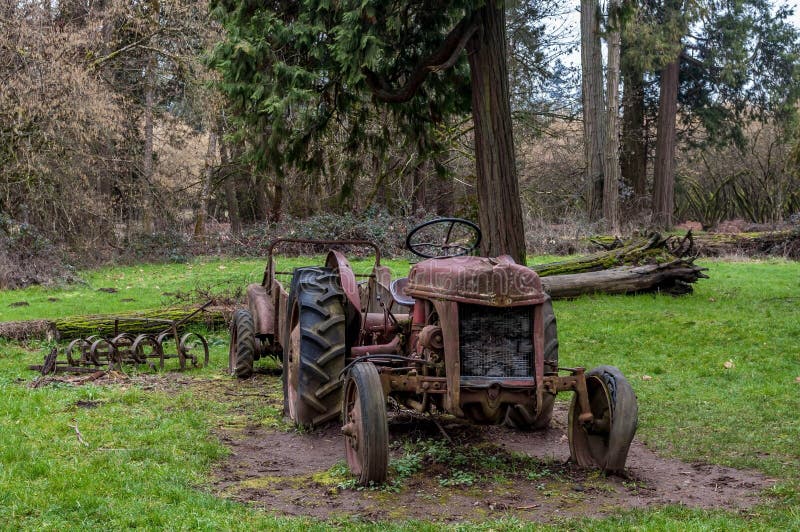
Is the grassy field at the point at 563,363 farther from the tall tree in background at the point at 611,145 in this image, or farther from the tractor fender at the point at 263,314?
the tall tree in background at the point at 611,145

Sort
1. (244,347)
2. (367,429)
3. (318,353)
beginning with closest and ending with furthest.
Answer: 1. (367,429)
2. (318,353)
3. (244,347)

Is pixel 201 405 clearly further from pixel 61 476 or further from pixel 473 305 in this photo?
pixel 473 305

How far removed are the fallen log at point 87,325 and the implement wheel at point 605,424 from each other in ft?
21.8

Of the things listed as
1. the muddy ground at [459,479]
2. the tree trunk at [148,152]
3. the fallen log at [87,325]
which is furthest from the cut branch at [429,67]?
the tree trunk at [148,152]

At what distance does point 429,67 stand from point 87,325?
574 cm

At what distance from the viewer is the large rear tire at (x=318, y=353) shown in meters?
6.73

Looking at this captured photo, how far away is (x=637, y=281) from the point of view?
14727mm

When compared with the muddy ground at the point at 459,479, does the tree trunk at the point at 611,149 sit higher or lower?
higher

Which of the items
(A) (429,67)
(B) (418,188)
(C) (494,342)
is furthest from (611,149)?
(C) (494,342)

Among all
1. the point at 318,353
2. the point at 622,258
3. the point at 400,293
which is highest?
the point at 400,293

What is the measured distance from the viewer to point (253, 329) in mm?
9391

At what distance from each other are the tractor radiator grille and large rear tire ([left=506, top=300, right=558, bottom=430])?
47 cm

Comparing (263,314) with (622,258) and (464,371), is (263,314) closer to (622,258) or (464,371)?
(464,371)

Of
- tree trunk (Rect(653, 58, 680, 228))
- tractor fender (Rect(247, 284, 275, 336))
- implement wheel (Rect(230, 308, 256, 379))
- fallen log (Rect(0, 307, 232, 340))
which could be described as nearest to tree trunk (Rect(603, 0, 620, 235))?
tree trunk (Rect(653, 58, 680, 228))
